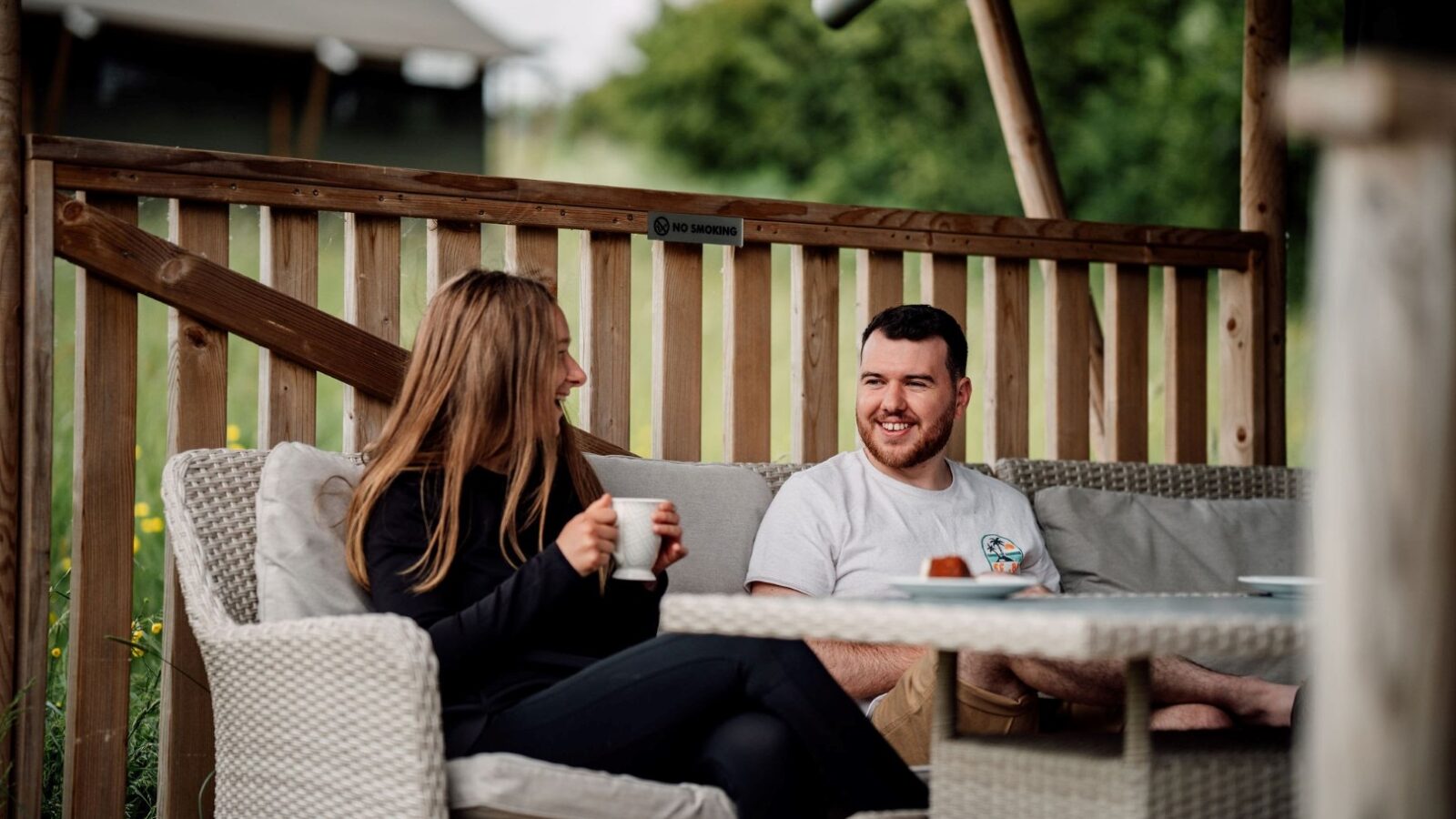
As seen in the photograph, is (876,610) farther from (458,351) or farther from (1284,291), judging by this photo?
(1284,291)

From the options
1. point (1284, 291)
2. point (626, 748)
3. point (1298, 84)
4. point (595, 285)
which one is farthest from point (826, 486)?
point (1298, 84)

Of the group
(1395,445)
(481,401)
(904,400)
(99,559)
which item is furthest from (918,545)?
(1395,445)

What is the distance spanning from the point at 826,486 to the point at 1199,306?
1.49 meters

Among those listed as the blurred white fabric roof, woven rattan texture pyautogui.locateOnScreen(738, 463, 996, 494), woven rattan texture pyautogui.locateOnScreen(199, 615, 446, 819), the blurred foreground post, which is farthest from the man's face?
the blurred white fabric roof

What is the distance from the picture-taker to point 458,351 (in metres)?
2.55

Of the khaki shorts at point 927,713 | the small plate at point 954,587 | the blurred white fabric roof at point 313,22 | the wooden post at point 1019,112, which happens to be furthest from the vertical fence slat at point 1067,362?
the blurred white fabric roof at point 313,22

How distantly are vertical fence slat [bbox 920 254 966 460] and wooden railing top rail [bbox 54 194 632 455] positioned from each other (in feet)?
4.11

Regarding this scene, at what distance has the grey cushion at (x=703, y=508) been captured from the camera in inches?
119

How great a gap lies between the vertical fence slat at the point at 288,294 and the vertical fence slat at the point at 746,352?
0.90 meters

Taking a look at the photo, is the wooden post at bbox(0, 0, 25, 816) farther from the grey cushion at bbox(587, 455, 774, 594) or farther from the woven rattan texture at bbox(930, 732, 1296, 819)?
the woven rattan texture at bbox(930, 732, 1296, 819)

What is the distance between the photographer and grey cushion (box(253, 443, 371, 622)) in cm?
247

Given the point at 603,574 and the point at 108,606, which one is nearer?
the point at 603,574

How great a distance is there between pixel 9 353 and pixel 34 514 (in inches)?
11.3

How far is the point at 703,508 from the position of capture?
10.1 feet
